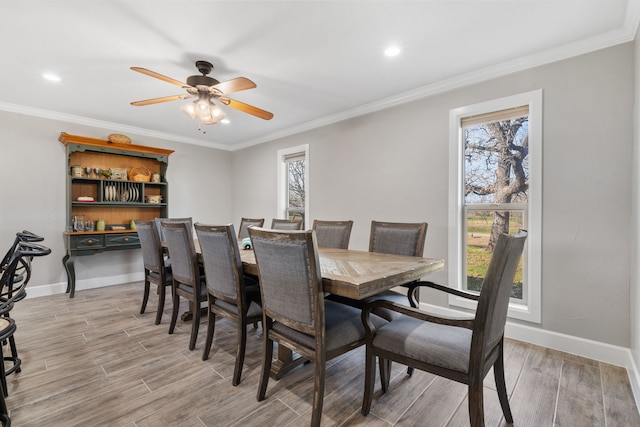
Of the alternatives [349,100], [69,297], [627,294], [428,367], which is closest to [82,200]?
[69,297]

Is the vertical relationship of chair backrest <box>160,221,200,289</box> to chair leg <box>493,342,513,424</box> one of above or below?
above

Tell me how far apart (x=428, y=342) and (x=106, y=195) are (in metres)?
4.80

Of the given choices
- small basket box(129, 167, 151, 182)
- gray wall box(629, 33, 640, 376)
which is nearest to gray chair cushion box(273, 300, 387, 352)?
gray wall box(629, 33, 640, 376)

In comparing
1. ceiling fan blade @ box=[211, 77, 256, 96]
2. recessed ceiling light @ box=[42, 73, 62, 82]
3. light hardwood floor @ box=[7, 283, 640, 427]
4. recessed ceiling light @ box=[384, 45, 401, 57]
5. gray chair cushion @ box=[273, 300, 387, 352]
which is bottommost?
light hardwood floor @ box=[7, 283, 640, 427]

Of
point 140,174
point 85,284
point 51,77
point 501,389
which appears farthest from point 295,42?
point 85,284

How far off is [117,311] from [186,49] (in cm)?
293

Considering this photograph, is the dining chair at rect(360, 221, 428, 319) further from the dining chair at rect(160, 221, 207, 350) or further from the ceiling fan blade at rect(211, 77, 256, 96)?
the ceiling fan blade at rect(211, 77, 256, 96)

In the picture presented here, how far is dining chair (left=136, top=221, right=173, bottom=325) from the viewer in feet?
9.64

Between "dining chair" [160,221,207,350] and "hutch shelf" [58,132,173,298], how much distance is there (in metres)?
2.23

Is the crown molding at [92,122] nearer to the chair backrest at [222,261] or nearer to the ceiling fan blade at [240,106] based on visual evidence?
the ceiling fan blade at [240,106]

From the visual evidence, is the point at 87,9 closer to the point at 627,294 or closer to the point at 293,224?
the point at 293,224

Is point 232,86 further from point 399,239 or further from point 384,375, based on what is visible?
point 384,375

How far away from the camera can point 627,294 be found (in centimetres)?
220

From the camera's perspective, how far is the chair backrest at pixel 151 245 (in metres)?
2.92
